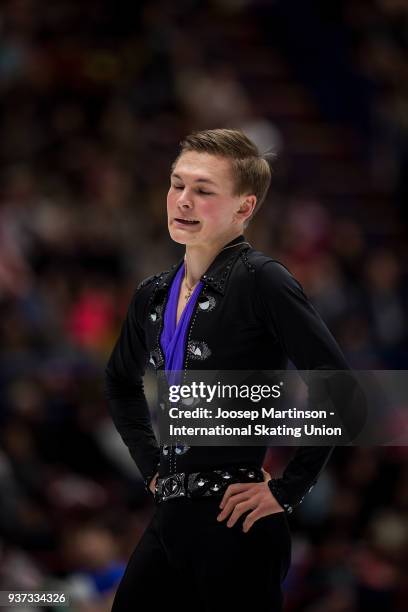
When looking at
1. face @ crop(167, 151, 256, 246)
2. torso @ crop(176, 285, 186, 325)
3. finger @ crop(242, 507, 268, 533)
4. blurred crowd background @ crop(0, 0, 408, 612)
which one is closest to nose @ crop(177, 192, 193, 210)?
face @ crop(167, 151, 256, 246)

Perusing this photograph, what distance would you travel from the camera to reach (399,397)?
4148 mm

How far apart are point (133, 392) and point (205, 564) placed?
669 mm

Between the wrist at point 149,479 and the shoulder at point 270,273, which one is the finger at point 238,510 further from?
the shoulder at point 270,273

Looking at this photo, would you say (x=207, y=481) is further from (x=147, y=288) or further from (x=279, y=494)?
(x=147, y=288)

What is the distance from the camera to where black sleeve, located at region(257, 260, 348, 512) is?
2.90 m

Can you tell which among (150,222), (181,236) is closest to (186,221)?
(181,236)

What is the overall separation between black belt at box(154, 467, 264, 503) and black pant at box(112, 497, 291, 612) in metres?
0.02

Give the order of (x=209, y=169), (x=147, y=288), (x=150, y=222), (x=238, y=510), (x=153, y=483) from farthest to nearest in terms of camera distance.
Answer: (x=150, y=222) → (x=147, y=288) → (x=153, y=483) → (x=209, y=169) → (x=238, y=510)

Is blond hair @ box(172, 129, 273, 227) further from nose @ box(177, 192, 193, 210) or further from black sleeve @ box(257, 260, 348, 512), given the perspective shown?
black sleeve @ box(257, 260, 348, 512)

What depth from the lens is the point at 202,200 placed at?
3.09 m

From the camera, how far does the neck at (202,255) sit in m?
3.17

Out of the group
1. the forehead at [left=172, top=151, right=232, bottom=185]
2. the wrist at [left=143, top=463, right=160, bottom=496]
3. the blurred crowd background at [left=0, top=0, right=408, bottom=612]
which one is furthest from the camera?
the blurred crowd background at [left=0, top=0, right=408, bottom=612]

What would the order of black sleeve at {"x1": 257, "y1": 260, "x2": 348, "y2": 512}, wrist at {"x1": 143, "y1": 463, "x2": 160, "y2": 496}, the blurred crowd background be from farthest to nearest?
the blurred crowd background < wrist at {"x1": 143, "y1": 463, "x2": 160, "y2": 496} < black sleeve at {"x1": 257, "y1": 260, "x2": 348, "y2": 512}

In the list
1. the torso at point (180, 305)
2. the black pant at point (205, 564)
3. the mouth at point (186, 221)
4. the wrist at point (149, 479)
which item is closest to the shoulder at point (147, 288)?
the torso at point (180, 305)
